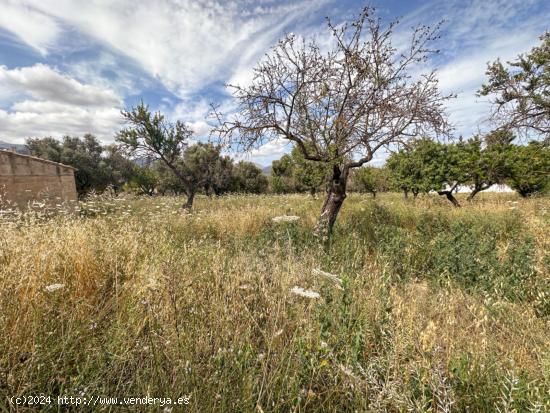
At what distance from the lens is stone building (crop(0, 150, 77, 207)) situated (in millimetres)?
9031

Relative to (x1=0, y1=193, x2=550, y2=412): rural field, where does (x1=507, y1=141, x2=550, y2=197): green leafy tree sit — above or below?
above

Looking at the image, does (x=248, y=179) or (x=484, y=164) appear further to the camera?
(x=248, y=179)

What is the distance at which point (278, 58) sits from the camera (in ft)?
17.8

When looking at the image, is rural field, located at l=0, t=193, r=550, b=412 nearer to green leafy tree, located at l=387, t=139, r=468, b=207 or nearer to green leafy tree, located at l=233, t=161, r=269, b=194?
green leafy tree, located at l=387, t=139, r=468, b=207

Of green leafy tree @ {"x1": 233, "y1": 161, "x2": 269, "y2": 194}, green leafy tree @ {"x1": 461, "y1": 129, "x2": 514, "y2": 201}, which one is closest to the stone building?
green leafy tree @ {"x1": 461, "y1": 129, "x2": 514, "y2": 201}

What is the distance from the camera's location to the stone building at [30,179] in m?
9.03

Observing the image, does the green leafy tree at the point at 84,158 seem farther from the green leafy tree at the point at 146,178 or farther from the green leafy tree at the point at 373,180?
the green leafy tree at the point at 373,180

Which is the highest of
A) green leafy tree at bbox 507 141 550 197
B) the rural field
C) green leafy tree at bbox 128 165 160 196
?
green leafy tree at bbox 128 165 160 196

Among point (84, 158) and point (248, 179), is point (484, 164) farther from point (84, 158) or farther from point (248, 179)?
point (84, 158)

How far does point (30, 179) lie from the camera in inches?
382

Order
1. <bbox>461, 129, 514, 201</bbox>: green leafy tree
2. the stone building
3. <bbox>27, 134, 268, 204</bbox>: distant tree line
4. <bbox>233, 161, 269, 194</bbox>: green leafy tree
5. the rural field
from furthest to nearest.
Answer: <bbox>233, 161, 269, 194</bbox>: green leafy tree → <bbox>27, 134, 268, 204</bbox>: distant tree line → <bbox>461, 129, 514, 201</bbox>: green leafy tree → the stone building → the rural field

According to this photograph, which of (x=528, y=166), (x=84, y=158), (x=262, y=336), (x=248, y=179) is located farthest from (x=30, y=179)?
(x=248, y=179)

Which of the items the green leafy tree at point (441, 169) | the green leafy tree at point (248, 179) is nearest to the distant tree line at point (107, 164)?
the green leafy tree at point (248, 179)

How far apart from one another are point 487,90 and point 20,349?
43.0 feet
